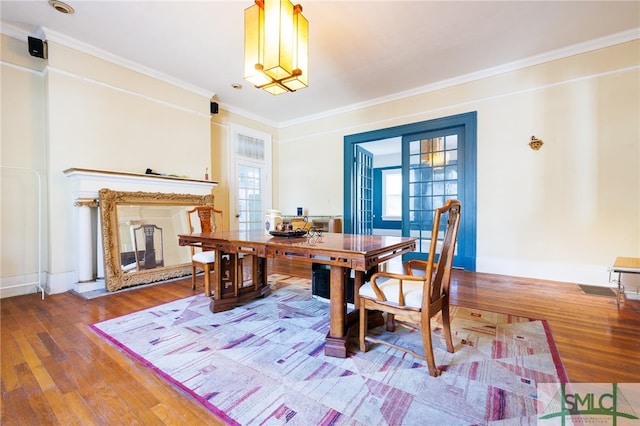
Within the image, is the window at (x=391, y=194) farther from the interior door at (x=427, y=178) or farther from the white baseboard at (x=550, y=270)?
the white baseboard at (x=550, y=270)

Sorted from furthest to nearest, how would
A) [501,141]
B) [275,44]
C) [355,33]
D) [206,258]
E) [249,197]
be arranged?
1. [249,197]
2. [501,141]
3. [355,33]
4. [206,258]
5. [275,44]

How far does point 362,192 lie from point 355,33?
125 inches

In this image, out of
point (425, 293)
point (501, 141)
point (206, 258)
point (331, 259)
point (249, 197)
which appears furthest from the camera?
point (249, 197)

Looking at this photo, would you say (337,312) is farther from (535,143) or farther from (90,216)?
(535,143)

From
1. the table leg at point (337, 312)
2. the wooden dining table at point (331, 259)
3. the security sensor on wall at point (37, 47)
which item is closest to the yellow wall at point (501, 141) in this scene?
the security sensor on wall at point (37, 47)

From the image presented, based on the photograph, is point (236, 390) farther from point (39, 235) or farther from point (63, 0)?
point (63, 0)

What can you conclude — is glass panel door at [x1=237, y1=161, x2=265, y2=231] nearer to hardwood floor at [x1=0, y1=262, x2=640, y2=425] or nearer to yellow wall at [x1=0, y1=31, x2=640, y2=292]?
yellow wall at [x1=0, y1=31, x2=640, y2=292]

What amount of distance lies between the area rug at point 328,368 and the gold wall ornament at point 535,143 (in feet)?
8.10

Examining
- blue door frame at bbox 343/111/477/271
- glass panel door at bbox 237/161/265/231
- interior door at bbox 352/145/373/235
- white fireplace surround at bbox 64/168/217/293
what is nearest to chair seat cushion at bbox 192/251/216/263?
white fireplace surround at bbox 64/168/217/293

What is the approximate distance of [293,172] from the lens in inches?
244

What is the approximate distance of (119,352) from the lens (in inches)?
72.1

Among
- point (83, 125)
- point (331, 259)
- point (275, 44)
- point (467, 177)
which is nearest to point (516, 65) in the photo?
point (467, 177)

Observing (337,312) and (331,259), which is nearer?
(331,259)

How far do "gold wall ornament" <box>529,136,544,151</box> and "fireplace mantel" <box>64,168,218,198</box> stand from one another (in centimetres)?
465
